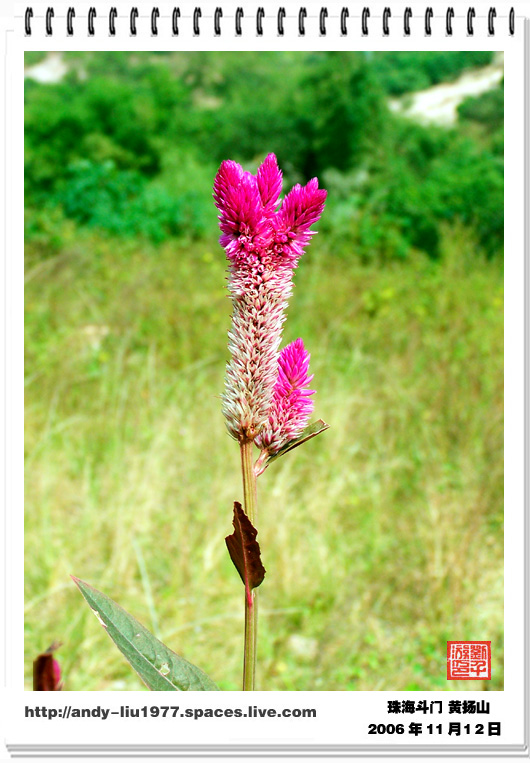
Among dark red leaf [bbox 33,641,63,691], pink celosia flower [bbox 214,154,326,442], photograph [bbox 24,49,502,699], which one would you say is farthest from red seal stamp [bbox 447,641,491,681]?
pink celosia flower [bbox 214,154,326,442]

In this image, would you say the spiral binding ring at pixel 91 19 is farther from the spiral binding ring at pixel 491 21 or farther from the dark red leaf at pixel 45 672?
the dark red leaf at pixel 45 672

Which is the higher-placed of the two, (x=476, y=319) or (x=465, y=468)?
(x=476, y=319)

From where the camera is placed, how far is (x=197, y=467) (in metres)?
2.29

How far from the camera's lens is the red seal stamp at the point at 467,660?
971 millimetres

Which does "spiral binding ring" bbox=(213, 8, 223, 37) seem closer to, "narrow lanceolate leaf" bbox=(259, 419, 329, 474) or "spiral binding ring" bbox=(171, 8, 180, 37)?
"spiral binding ring" bbox=(171, 8, 180, 37)

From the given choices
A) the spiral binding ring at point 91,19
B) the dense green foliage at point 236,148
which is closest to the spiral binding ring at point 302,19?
the spiral binding ring at point 91,19

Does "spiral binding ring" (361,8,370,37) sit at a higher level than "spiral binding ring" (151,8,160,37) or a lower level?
higher

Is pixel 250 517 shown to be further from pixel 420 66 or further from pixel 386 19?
pixel 420 66

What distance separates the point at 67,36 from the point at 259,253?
1.63 feet

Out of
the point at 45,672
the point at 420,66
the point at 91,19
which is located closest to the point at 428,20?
the point at 91,19

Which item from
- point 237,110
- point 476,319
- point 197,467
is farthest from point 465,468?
point 237,110

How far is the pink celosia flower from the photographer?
406 mm
